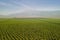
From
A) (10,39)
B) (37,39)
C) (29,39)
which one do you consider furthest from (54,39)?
(10,39)

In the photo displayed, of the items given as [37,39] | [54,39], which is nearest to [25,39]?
[37,39]

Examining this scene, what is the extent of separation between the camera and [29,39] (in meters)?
12.4

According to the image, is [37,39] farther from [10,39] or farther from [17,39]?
[10,39]

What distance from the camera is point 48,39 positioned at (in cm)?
1270

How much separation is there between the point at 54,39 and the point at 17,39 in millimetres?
4395

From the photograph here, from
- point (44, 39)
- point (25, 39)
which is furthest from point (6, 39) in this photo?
point (44, 39)

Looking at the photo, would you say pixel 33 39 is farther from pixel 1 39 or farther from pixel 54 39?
pixel 1 39

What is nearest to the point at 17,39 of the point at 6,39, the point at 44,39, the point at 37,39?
the point at 6,39

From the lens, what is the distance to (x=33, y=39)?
12.5m

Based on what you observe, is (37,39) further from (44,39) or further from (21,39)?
(21,39)

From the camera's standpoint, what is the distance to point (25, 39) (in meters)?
12.4

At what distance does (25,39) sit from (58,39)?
3.95 meters

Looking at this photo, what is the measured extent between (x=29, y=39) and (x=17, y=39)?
138 cm

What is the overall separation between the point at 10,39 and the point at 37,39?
3.14m
